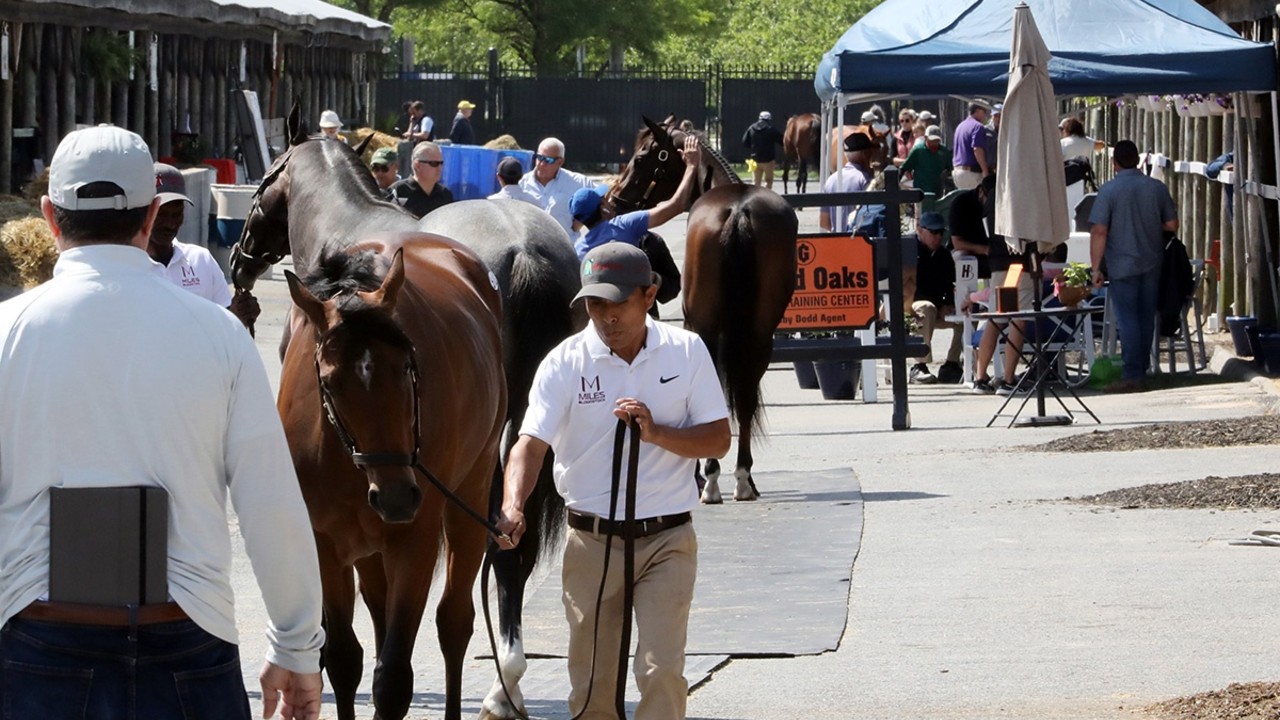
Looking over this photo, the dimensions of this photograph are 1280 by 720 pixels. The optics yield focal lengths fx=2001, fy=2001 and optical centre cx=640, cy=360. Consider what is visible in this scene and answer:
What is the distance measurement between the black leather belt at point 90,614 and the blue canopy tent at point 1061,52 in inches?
499

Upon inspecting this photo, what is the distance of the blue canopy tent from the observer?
52.6ft

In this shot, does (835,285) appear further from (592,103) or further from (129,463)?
(592,103)

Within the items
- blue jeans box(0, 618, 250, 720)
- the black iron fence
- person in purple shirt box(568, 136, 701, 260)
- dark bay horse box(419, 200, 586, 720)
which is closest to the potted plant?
person in purple shirt box(568, 136, 701, 260)

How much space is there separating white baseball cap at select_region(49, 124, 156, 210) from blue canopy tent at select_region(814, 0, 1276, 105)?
12.3 m

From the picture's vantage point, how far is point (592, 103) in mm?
51031

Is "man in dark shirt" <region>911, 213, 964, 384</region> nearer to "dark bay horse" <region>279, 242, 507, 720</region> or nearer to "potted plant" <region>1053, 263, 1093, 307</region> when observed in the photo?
"potted plant" <region>1053, 263, 1093, 307</region>

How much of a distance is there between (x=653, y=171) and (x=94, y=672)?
31.8ft

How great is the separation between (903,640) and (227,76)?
2426 centimetres

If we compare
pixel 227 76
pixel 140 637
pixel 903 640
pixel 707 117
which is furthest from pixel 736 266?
pixel 707 117

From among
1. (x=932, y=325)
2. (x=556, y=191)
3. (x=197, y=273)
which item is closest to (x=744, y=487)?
(x=197, y=273)

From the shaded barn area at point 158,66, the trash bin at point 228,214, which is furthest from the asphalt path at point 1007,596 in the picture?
the shaded barn area at point 158,66

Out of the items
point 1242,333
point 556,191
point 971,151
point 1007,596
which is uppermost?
point 971,151

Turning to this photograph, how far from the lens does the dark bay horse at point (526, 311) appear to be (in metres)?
8.19

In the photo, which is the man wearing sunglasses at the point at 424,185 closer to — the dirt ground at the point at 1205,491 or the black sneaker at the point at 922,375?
the dirt ground at the point at 1205,491
